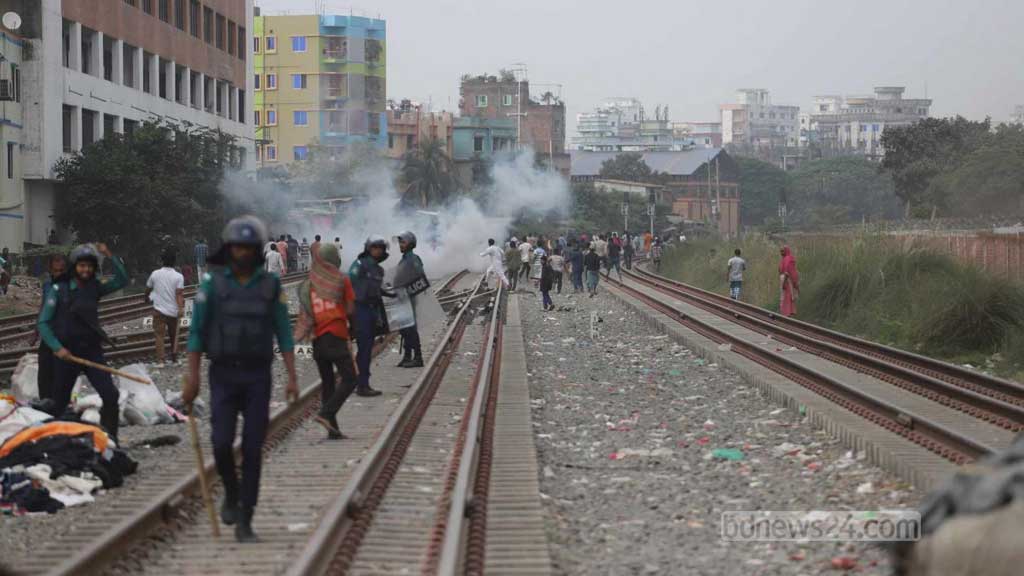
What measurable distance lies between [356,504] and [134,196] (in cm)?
3772

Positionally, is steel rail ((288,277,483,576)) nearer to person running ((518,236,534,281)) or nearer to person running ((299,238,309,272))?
person running ((518,236,534,281))

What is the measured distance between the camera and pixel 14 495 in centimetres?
950

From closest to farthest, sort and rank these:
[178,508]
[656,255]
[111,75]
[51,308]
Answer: [178,508], [51,308], [111,75], [656,255]

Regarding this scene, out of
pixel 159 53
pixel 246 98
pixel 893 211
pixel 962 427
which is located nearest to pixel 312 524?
pixel 962 427

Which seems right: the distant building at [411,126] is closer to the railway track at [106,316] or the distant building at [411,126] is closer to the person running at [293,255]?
the person running at [293,255]

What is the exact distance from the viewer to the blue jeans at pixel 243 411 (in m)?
8.05

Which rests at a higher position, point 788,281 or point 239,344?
point 239,344

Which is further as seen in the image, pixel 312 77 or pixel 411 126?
pixel 411 126

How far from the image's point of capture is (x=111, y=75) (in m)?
52.1

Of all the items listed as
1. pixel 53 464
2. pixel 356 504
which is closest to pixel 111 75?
pixel 53 464

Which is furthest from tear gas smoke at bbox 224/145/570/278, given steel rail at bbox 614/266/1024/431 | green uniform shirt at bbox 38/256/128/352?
green uniform shirt at bbox 38/256/128/352

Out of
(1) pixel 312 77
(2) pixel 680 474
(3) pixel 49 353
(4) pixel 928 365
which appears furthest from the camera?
(1) pixel 312 77

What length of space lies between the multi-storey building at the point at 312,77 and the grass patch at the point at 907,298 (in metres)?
72.8

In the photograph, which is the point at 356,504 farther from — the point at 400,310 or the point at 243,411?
the point at 400,310
